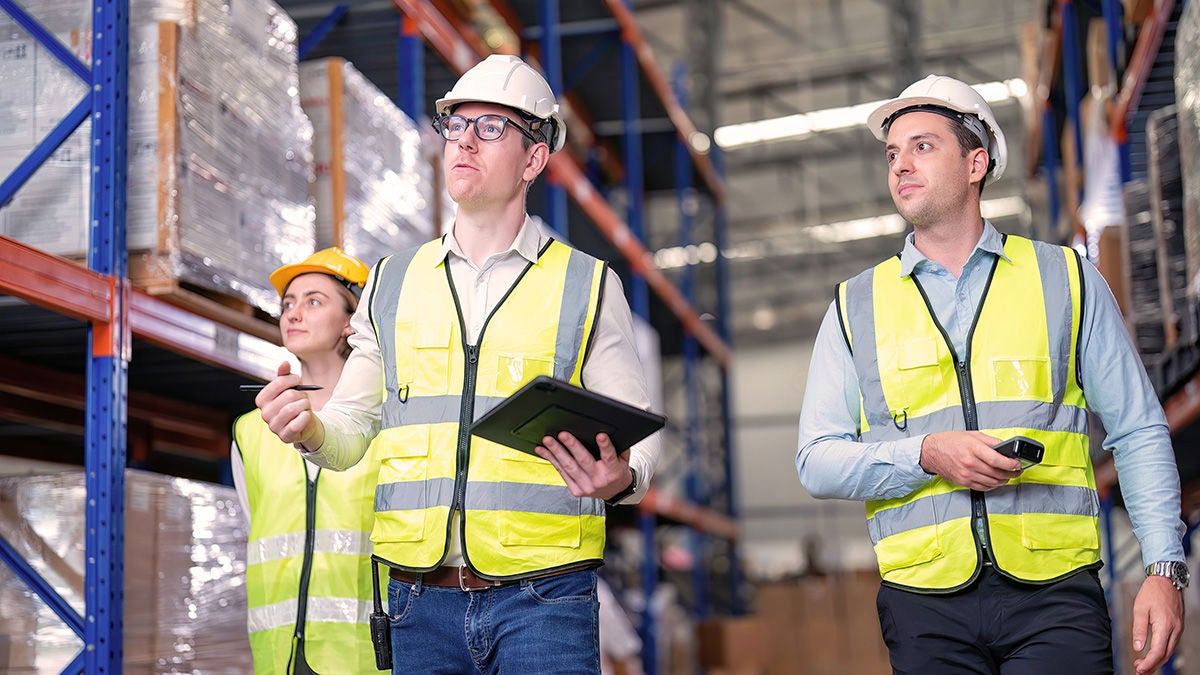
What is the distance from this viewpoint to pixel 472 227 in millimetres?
2758

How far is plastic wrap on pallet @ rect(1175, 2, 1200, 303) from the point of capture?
14.8 feet

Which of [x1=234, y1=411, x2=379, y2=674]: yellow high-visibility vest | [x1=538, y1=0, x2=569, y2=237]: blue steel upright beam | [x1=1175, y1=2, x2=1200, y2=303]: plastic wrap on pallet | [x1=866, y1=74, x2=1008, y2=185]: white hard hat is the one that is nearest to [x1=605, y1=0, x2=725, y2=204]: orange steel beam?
[x1=538, y1=0, x2=569, y2=237]: blue steel upright beam

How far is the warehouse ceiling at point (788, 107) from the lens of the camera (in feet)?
41.8

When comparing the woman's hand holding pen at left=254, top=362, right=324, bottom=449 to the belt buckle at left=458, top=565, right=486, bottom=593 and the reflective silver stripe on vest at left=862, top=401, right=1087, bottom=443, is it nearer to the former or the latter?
the belt buckle at left=458, top=565, right=486, bottom=593

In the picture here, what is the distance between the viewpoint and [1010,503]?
2.51 metres

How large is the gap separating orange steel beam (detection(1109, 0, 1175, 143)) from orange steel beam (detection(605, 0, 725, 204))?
459cm

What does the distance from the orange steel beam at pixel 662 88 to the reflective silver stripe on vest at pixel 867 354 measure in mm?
7570

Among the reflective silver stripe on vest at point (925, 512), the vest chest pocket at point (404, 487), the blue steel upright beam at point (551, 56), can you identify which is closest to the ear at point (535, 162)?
the vest chest pocket at point (404, 487)

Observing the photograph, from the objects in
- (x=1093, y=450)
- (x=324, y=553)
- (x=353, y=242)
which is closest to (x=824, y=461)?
(x=324, y=553)

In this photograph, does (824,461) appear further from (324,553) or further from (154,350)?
(154,350)

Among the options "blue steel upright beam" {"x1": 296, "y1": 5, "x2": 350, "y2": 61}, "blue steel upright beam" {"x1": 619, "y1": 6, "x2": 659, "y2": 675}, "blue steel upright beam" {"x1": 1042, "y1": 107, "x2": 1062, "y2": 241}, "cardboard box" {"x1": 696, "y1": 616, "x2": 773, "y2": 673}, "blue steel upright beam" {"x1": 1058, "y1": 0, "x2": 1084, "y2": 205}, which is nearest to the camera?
"blue steel upright beam" {"x1": 296, "y1": 5, "x2": 350, "y2": 61}

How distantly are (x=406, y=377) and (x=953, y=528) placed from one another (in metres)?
1.12

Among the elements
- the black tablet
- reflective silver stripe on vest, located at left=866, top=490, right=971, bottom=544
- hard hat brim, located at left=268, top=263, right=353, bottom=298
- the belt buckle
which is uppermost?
hard hat brim, located at left=268, top=263, right=353, bottom=298

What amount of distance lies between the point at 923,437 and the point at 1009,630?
39cm
